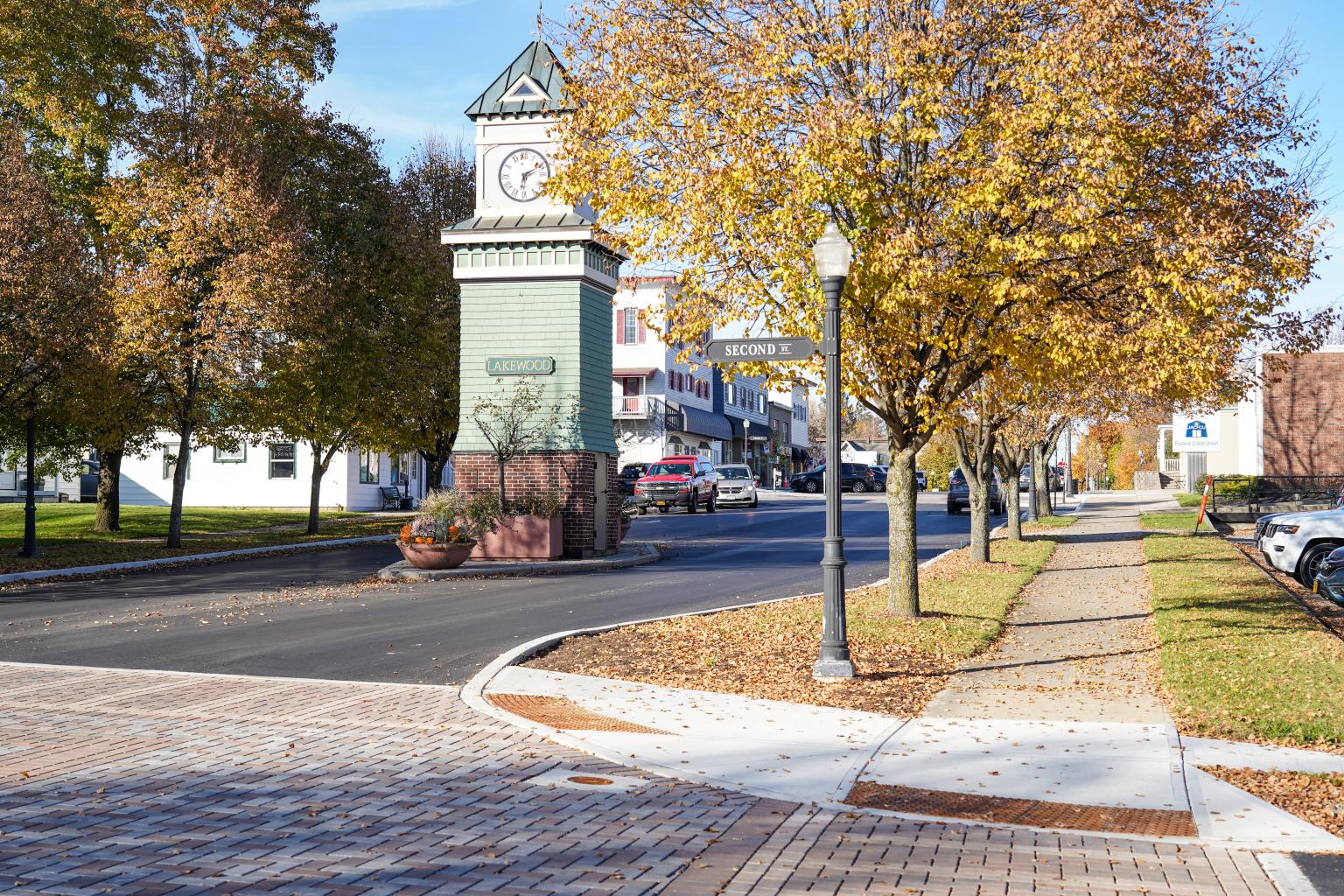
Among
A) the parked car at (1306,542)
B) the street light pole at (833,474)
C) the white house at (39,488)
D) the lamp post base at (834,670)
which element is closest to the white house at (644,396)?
the white house at (39,488)

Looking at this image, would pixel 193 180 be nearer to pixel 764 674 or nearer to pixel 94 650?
pixel 94 650

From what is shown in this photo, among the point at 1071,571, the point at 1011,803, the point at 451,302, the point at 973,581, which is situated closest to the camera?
the point at 1011,803

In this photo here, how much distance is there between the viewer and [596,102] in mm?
14250

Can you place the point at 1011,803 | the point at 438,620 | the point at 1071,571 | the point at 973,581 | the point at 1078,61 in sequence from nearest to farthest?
the point at 1011,803, the point at 1078,61, the point at 438,620, the point at 973,581, the point at 1071,571

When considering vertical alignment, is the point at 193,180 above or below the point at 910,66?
above

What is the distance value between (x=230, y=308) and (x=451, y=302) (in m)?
10.6

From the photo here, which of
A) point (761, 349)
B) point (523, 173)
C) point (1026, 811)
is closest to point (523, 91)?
point (523, 173)

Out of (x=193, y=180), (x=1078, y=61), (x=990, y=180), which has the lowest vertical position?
(x=990, y=180)

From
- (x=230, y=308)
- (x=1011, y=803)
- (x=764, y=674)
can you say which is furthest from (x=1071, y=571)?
(x=230, y=308)

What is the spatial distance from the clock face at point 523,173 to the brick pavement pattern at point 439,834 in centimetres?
1721

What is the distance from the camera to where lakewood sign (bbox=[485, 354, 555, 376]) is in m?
24.1

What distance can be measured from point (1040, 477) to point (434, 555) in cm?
2852

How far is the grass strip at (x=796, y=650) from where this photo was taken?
1044 centimetres

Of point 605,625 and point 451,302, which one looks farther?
point 451,302
